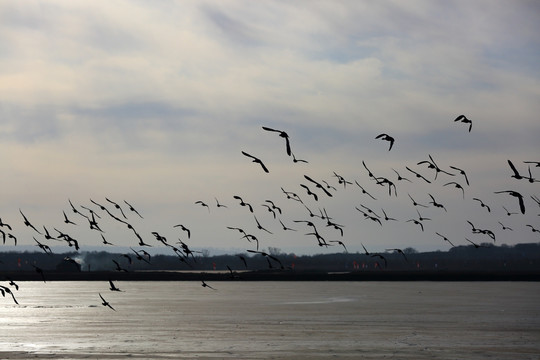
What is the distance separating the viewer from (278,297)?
118m

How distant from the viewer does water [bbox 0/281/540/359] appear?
5678cm

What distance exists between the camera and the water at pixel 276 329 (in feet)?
186

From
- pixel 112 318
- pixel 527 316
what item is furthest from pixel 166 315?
pixel 527 316

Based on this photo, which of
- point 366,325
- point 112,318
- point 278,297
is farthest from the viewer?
point 278,297

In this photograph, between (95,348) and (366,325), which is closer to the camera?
(95,348)

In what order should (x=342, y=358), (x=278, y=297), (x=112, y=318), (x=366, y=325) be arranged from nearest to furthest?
(x=342, y=358)
(x=366, y=325)
(x=112, y=318)
(x=278, y=297)

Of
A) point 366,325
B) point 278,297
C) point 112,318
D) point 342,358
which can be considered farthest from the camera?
point 278,297

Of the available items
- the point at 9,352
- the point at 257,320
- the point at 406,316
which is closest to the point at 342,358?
the point at 9,352

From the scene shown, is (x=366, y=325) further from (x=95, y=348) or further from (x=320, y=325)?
(x=95, y=348)

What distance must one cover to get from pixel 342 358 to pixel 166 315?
115 feet

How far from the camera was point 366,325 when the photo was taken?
7388 cm

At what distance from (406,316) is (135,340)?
29.1m

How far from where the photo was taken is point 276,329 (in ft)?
231

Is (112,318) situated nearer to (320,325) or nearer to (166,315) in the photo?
(166,315)
